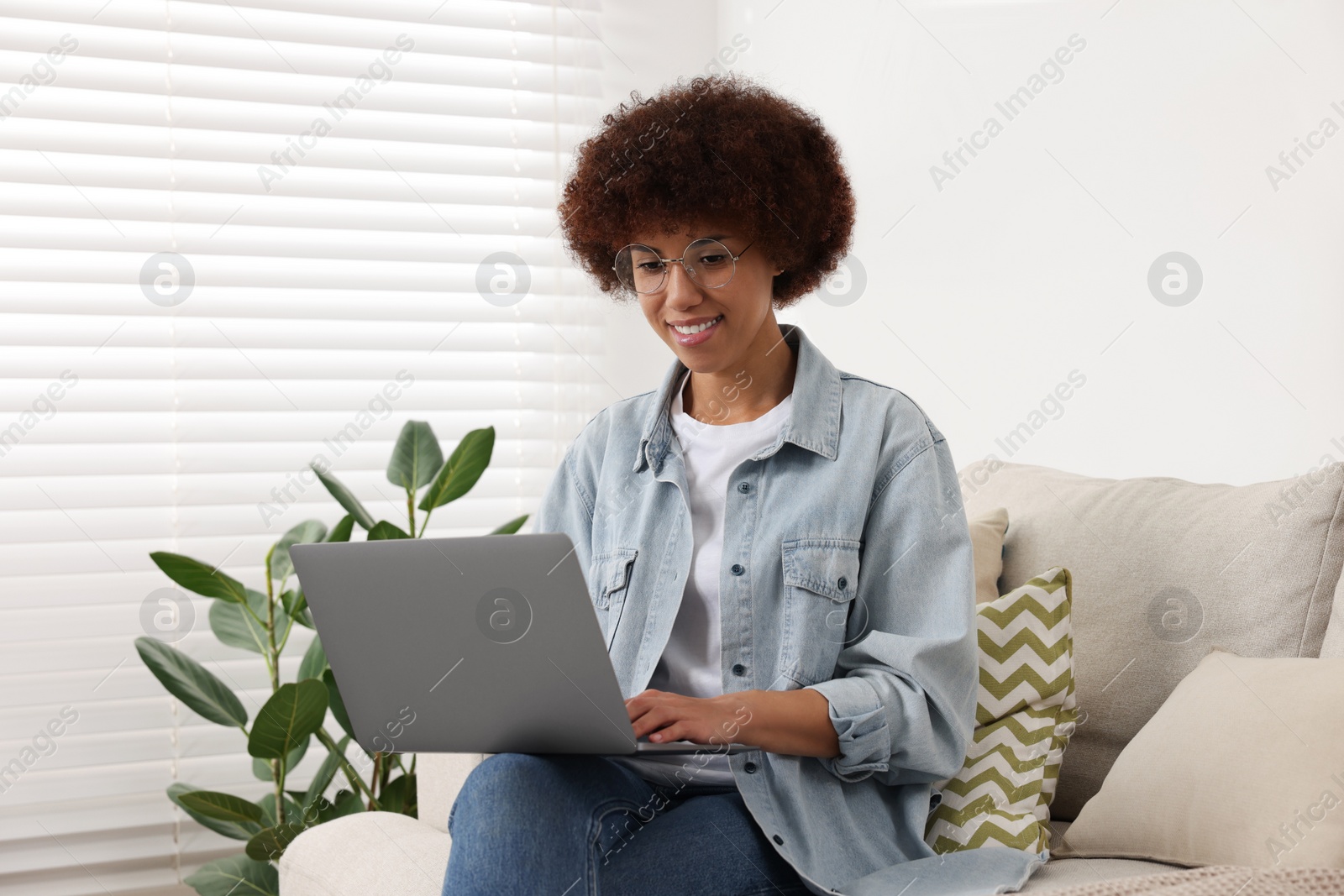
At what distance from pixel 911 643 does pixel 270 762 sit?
176cm

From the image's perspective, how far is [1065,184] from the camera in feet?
6.00

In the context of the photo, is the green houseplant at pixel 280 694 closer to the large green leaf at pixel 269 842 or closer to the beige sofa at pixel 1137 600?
the large green leaf at pixel 269 842

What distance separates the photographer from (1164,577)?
1324 millimetres

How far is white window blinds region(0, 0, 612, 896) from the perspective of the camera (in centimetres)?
243

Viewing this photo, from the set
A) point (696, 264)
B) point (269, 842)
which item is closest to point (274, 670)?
point (269, 842)

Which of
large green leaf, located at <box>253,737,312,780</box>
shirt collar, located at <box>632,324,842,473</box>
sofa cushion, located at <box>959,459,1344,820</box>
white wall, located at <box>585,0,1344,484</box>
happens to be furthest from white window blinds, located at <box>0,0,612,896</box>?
sofa cushion, located at <box>959,459,1344,820</box>

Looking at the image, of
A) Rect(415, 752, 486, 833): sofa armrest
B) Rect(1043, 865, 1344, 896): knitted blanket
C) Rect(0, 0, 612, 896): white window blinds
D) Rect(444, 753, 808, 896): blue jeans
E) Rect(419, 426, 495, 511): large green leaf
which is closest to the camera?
Rect(1043, 865, 1344, 896): knitted blanket

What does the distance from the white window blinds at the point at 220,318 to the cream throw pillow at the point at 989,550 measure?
1.49 meters

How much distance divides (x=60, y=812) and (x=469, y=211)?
1.69 metres

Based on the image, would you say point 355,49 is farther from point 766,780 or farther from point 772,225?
point 766,780

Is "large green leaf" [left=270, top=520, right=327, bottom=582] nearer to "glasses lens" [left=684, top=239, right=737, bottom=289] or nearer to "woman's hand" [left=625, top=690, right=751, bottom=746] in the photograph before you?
"glasses lens" [left=684, top=239, right=737, bottom=289]

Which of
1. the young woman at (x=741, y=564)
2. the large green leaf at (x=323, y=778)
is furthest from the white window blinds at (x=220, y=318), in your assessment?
the young woman at (x=741, y=564)

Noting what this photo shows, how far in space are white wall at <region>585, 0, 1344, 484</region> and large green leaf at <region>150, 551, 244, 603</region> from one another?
1.42 metres

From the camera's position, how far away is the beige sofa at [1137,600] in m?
1.22
